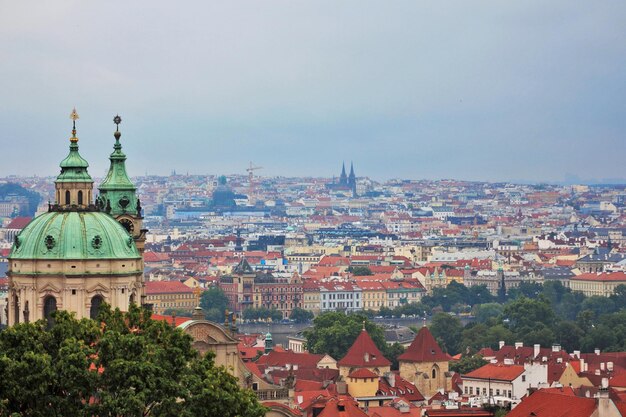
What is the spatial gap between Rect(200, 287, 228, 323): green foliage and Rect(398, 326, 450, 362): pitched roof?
168 feet

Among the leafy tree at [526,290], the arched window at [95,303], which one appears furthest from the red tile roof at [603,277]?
the arched window at [95,303]

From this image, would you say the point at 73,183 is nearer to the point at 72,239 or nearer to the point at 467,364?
the point at 72,239

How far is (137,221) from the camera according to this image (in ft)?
203

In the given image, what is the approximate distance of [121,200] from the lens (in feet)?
203

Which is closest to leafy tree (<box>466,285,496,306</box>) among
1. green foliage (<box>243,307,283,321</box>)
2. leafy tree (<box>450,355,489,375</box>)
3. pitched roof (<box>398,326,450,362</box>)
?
green foliage (<box>243,307,283,321</box>)

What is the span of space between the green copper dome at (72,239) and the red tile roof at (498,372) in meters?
25.3

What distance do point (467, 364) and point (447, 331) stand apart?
72.8 ft

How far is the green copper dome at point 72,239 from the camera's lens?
5447cm

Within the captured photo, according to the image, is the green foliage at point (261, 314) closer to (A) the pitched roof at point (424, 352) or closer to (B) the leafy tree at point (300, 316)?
(B) the leafy tree at point (300, 316)

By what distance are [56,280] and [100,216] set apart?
2160 millimetres

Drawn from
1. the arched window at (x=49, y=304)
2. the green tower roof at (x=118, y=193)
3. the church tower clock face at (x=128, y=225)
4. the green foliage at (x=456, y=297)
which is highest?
the green tower roof at (x=118, y=193)

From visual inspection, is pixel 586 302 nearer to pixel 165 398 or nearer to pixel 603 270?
pixel 603 270

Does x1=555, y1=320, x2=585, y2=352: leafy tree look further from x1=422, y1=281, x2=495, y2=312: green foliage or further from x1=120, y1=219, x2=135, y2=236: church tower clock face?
x1=422, y1=281, x2=495, y2=312: green foliage

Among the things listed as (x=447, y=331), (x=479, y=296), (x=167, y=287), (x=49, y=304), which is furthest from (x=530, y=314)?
(x=49, y=304)
